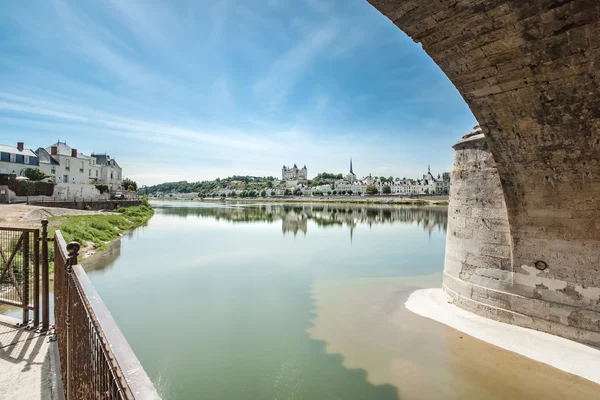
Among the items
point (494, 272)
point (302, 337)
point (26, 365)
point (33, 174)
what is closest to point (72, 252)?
point (26, 365)

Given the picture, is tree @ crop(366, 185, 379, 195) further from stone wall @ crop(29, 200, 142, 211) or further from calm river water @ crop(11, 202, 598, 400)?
calm river water @ crop(11, 202, 598, 400)

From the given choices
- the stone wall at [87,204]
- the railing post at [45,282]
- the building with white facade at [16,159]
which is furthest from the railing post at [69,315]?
the building with white facade at [16,159]

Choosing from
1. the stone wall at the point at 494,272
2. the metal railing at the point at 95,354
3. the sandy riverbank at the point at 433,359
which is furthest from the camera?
the stone wall at the point at 494,272

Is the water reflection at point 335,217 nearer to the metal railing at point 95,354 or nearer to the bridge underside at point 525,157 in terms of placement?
the bridge underside at point 525,157

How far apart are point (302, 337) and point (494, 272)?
13.7 feet

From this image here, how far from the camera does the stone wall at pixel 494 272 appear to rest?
5762mm

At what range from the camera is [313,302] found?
8914mm

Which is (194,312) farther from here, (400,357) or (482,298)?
(482,298)

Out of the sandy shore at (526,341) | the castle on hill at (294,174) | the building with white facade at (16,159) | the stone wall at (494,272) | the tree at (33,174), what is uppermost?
the castle on hill at (294,174)

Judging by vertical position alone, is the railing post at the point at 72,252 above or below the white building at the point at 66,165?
below

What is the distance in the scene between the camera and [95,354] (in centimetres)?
163

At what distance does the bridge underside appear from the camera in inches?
133

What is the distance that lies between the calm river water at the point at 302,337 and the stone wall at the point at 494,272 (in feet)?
3.39

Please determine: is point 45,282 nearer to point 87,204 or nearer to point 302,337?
point 302,337
